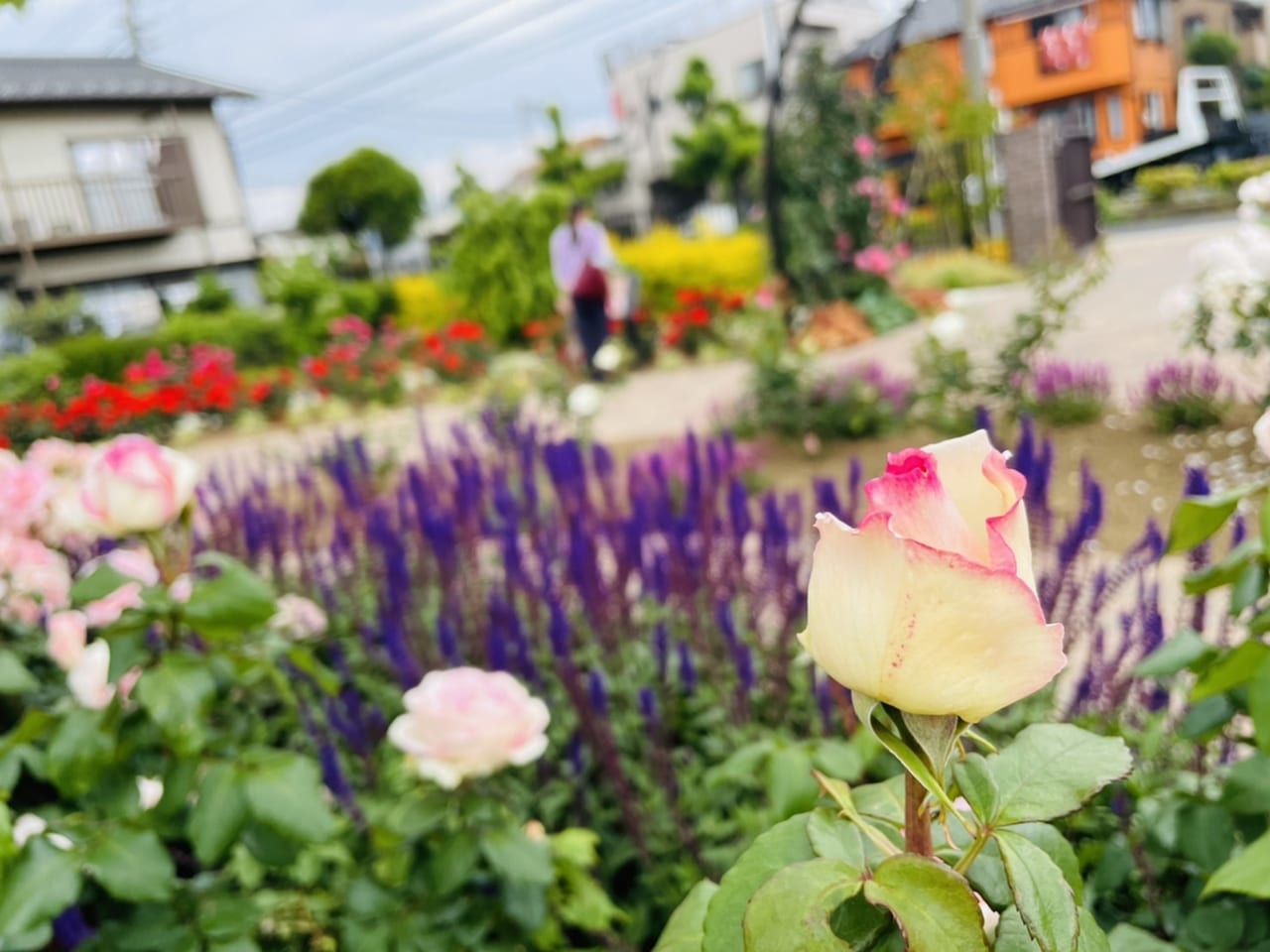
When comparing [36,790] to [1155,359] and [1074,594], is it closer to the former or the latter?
[1074,594]

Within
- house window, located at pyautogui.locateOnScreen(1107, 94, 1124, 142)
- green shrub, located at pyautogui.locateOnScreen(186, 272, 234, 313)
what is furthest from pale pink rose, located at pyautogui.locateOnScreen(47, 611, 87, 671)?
green shrub, located at pyautogui.locateOnScreen(186, 272, 234, 313)

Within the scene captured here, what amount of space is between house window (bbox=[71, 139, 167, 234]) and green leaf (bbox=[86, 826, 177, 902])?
47.7 ft

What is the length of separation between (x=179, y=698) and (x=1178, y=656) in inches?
37.9

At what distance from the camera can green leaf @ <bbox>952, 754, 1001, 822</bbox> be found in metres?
0.41

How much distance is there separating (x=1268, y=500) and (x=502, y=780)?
97 cm

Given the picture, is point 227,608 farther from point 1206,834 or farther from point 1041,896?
point 1206,834

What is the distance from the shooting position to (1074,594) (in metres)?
1.65

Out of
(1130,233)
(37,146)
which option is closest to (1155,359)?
(1130,233)

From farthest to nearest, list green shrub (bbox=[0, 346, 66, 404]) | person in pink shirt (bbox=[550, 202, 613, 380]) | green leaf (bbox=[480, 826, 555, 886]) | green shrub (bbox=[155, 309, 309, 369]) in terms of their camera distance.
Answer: green shrub (bbox=[155, 309, 309, 369]), green shrub (bbox=[0, 346, 66, 404]), person in pink shirt (bbox=[550, 202, 613, 380]), green leaf (bbox=[480, 826, 555, 886])

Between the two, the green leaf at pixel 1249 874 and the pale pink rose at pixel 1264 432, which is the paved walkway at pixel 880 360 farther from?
the green leaf at pixel 1249 874

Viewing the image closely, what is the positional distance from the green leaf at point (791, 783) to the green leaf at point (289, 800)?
0.45 m

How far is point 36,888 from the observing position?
82 cm

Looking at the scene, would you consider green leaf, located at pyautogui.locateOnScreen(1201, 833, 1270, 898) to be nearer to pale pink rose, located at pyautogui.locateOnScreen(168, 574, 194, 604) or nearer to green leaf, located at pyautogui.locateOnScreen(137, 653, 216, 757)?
→ green leaf, located at pyautogui.locateOnScreen(137, 653, 216, 757)

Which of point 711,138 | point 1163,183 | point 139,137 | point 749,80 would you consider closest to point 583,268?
point 139,137
